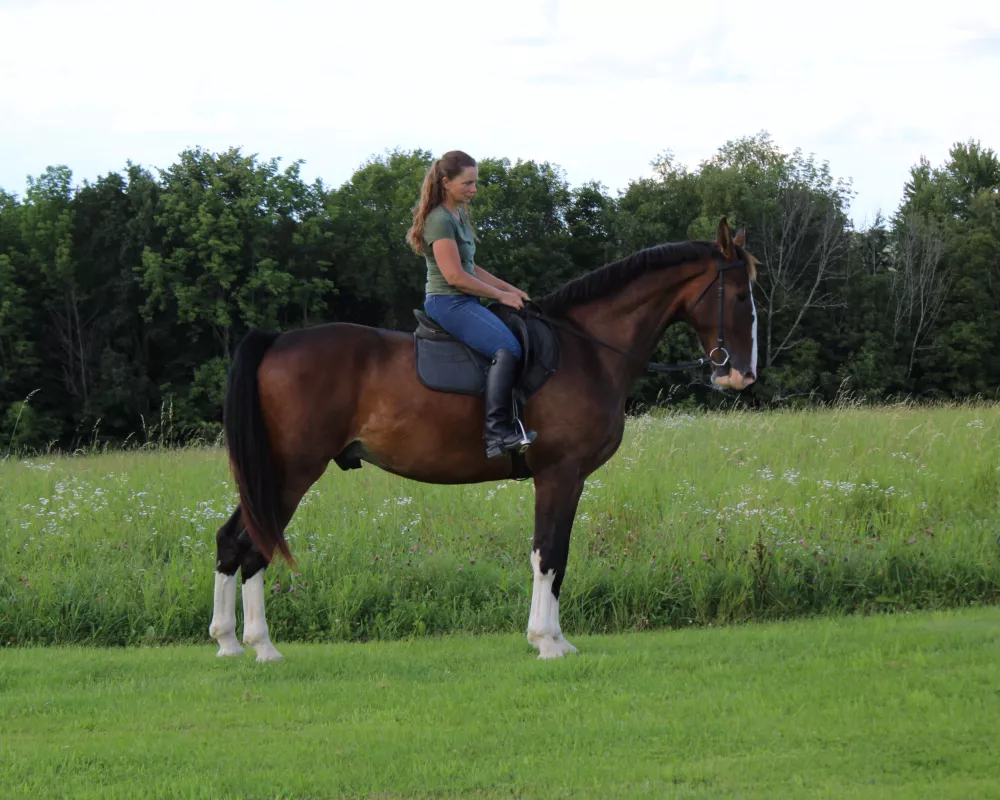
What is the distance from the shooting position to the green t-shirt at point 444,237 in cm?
728

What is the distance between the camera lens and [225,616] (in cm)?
750

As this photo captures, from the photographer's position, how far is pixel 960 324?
52.0 meters

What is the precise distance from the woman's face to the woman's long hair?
0.07ft

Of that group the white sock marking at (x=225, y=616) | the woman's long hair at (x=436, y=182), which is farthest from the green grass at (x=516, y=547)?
the woman's long hair at (x=436, y=182)

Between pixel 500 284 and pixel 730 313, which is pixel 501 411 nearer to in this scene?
pixel 500 284

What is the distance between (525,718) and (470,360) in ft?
8.63

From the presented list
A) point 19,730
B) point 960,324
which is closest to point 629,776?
point 19,730

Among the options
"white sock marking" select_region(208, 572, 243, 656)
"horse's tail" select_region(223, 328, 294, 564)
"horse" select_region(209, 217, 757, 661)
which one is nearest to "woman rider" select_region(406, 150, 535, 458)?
"horse" select_region(209, 217, 757, 661)

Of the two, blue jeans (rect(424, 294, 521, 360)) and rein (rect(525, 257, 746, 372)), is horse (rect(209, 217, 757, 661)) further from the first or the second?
blue jeans (rect(424, 294, 521, 360))

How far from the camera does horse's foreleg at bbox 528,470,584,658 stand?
24.2 ft

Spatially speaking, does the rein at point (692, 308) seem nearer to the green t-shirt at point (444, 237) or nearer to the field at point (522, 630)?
the green t-shirt at point (444, 237)

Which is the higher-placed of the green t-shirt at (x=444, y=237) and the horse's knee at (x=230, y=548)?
the green t-shirt at (x=444, y=237)

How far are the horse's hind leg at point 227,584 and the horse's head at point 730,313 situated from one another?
351cm

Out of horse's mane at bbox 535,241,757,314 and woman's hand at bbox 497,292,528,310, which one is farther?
horse's mane at bbox 535,241,757,314
